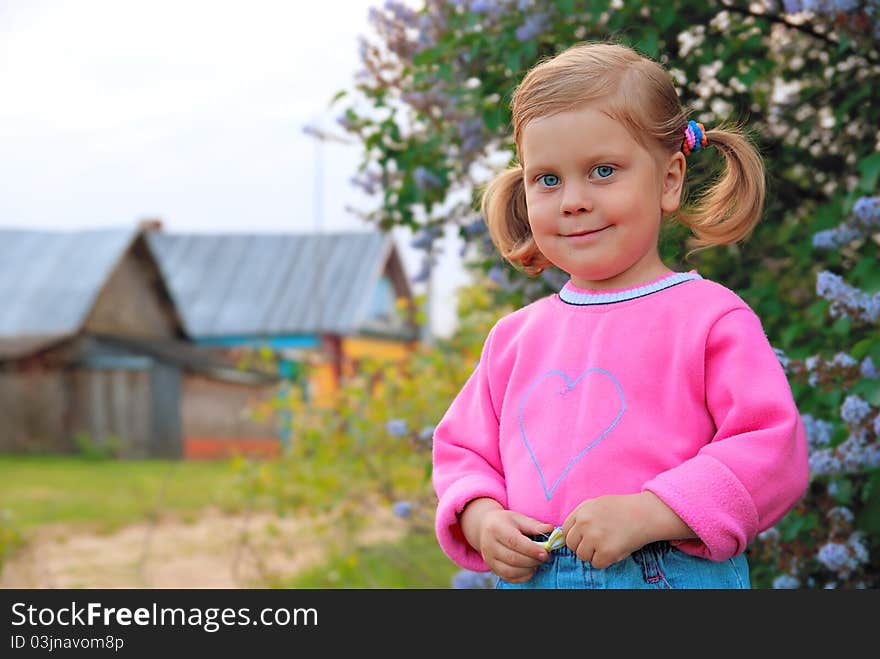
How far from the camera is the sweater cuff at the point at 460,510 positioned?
5.15 ft

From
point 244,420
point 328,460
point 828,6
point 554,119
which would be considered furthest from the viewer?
point 244,420

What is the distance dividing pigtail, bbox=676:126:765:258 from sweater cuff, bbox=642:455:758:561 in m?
0.48

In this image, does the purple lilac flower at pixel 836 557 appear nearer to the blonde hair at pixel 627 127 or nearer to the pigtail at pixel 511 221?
the blonde hair at pixel 627 127

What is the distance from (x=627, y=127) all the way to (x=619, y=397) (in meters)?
0.38

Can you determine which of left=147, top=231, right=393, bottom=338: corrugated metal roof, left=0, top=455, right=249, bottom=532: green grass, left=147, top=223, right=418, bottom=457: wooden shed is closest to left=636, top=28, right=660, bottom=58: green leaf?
left=0, top=455, right=249, bottom=532: green grass

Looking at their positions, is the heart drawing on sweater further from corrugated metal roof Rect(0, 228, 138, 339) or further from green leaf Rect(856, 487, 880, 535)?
corrugated metal roof Rect(0, 228, 138, 339)

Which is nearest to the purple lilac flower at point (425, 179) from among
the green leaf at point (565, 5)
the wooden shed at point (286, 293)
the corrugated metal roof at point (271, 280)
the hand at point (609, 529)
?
the green leaf at point (565, 5)

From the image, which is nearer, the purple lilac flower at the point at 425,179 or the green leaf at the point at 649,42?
the green leaf at the point at 649,42

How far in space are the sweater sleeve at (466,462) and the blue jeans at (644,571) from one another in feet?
0.47
